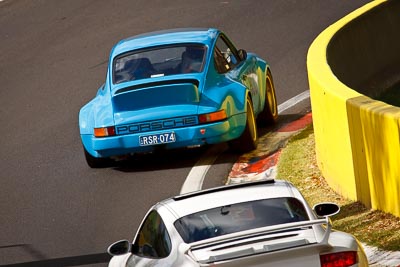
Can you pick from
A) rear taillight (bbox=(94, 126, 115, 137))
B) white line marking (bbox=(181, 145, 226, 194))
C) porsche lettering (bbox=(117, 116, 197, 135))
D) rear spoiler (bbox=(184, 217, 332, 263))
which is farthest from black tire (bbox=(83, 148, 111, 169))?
rear spoiler (bbox=(184, 217, 332, 263))

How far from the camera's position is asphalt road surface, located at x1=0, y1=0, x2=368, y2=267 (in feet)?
44.3

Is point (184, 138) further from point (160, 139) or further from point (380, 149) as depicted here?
point (380, 149)

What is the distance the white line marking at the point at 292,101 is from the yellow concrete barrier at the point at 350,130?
3.63 feet

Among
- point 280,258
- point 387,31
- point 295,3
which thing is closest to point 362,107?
point 280,258

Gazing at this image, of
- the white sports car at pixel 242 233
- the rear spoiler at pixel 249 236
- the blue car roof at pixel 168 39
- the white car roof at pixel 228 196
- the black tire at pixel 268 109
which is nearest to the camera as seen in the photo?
the white sports car at pixel 242 233

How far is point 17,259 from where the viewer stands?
1252 cm

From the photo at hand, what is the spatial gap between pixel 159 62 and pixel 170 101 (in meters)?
0.89

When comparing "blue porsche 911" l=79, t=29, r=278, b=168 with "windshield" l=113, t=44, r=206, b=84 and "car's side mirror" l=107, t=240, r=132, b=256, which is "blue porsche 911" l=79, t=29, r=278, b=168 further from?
"car's side mirror" l=107, t=240, r=132, b=256

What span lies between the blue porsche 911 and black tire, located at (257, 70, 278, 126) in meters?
0.59

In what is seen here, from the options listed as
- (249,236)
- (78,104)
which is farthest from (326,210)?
(78,104)

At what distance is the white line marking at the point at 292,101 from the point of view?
62.2ft

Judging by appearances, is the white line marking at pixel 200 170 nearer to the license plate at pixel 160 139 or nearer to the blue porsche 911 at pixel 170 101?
the blue porsche 911 at pixel 170 101

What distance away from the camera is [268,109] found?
17.7 m

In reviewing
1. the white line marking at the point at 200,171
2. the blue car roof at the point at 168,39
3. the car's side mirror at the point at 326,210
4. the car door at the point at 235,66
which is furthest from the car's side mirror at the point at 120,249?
the blue car roof at the point at 168,39
